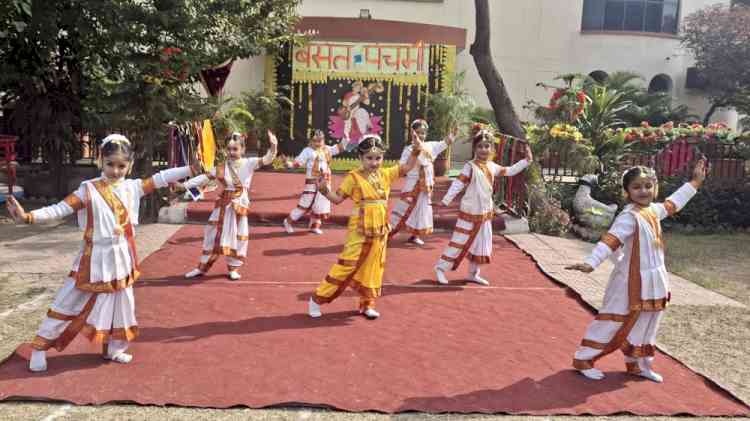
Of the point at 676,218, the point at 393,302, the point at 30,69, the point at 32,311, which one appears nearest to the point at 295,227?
the point at 393,302

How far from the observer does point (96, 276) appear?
476cm

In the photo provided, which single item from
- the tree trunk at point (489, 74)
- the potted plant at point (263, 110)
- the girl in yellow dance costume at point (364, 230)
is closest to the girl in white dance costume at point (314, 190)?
the girl in yellow dance costume at point (364, 230)

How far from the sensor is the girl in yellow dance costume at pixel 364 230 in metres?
6.01

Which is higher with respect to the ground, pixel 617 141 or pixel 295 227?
pixel 617 141

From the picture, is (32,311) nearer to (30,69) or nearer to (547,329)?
(547,329)

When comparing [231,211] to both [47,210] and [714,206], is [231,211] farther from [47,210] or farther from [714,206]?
[714,206]

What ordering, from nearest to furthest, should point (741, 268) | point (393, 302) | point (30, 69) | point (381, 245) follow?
point (381, 245) → point (393, 302) → point (741, 268) → point (30, 69)

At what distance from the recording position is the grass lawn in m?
8.37

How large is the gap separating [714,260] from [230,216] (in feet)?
21.8

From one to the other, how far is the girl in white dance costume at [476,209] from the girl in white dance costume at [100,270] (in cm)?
353

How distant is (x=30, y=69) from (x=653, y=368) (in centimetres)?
1114

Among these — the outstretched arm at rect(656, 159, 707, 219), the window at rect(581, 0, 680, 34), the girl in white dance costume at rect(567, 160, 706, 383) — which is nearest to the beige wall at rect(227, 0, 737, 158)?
the window at rect(581, 0, 680, 34)

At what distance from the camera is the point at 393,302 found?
6.80m

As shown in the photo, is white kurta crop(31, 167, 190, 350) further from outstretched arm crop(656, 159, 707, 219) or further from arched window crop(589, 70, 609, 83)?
arched window crop(589, 70, 609, 83)
